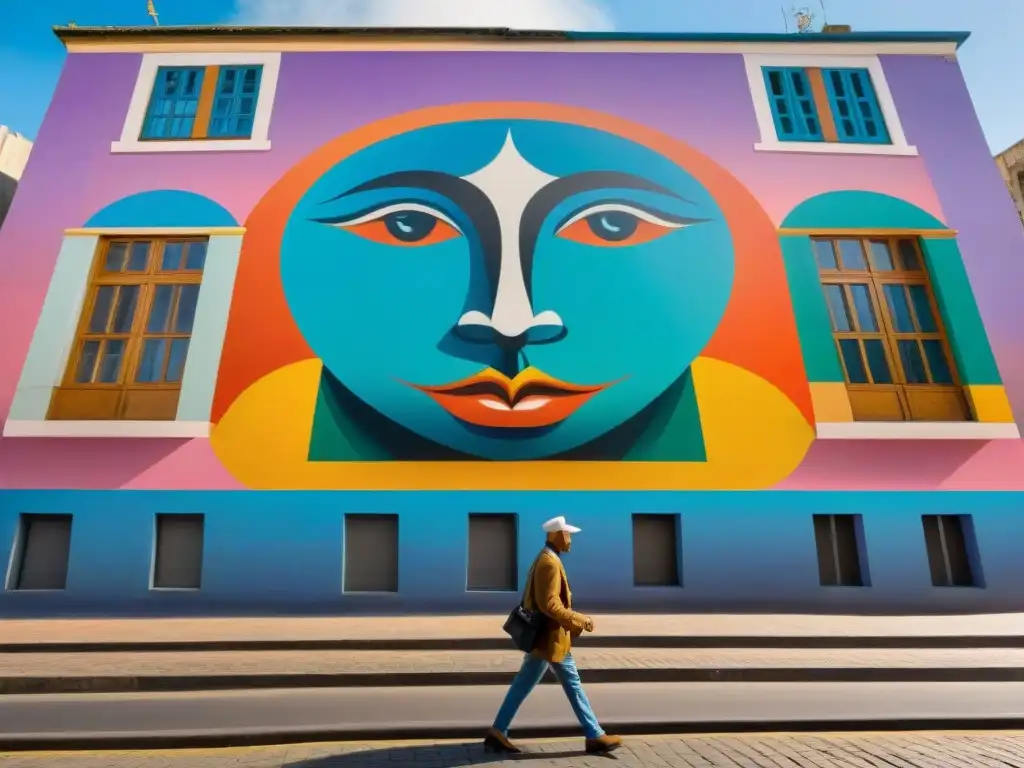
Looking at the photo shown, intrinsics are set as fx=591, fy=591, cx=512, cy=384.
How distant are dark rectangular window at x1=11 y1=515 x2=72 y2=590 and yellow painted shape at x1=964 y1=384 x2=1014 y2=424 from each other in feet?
52.9

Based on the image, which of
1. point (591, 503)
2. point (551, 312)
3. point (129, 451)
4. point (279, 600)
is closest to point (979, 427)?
point (591, 503)

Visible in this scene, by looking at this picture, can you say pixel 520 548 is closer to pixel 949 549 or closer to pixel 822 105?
pixel 949 549

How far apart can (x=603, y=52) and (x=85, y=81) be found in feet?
38.2

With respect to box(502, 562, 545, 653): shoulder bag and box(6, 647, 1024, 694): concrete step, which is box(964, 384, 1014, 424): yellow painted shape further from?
box(502, 562, 545, 653): shoulder bag

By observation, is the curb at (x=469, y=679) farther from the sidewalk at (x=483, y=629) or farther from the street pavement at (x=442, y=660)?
the sidewalk at (x=483, y=629)

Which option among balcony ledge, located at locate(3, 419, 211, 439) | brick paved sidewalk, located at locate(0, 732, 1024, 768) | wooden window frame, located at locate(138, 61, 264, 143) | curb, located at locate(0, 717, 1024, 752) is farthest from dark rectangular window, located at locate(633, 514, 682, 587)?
wooden window frame, located at locate(138, 61, 264, 143)

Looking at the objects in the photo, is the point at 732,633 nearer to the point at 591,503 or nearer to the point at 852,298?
the point at 591,503

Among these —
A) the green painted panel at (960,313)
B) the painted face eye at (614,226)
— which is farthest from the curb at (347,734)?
the painted face eye at (614,226)

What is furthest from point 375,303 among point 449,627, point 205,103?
point 205,103

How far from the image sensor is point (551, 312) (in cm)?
1120

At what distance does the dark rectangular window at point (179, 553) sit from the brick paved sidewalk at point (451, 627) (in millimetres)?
718

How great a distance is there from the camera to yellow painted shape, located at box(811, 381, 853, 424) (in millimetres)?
10617

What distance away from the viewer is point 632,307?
11.3m

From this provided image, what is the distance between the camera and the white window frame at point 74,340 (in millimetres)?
10312
